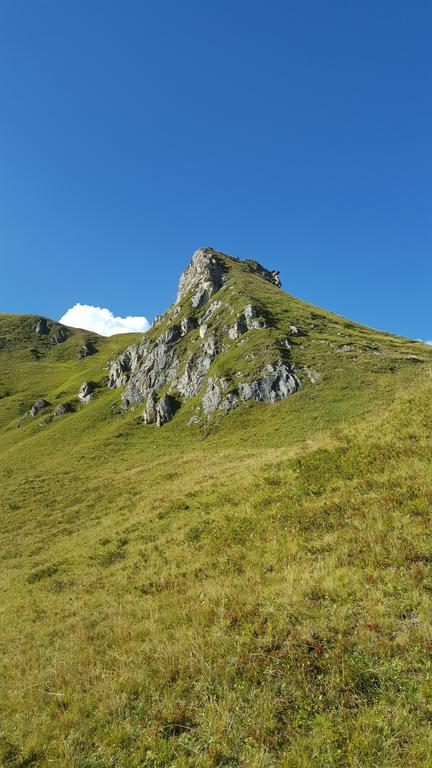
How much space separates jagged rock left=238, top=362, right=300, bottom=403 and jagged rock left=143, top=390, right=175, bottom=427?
14422 mm

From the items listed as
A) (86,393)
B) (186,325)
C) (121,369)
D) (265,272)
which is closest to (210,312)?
(186,325)

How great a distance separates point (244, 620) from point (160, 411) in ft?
197

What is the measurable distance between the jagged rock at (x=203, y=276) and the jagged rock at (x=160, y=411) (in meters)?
43.3

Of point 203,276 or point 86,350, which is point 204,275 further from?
point 86,350

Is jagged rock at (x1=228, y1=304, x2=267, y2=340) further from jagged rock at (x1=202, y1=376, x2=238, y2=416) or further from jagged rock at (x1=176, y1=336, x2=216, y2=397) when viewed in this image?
jagged rock at (x1=202, y1=376, x2=238, y2=416)

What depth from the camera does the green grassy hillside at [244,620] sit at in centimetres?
665

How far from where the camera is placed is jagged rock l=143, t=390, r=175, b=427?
6775 centimetres

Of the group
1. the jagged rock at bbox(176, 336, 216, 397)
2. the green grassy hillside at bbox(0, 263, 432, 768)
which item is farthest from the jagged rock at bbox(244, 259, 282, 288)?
the green grassy hillside at bbox(0, 263, 432, 768)

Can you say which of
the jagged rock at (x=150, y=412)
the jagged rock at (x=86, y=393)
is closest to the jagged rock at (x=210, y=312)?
the jagged rock at (x=150, y=412)

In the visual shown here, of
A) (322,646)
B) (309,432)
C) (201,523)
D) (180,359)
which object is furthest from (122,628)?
(180,359)

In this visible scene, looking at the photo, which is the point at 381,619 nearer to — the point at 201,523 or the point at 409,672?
the point at 409,672

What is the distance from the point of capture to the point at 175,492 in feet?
91.9

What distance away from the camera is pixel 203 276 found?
380 ft

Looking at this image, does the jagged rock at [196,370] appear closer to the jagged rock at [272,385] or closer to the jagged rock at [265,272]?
the jagged rock at [272,385]
